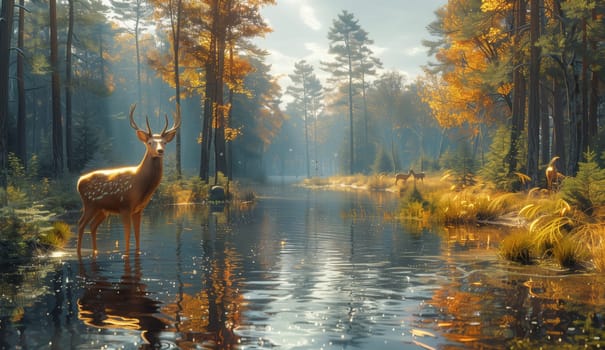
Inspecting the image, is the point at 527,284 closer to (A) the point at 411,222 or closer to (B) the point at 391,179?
(A) the point at 411,222

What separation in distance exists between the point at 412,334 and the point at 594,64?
2064 cm

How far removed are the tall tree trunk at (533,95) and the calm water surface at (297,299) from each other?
32.1ft

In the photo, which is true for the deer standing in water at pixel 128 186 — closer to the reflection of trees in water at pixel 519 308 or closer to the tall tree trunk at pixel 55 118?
the reflection of trees in water at pixel 519 308

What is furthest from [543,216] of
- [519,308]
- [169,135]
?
[169,135]

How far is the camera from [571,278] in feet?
33.4

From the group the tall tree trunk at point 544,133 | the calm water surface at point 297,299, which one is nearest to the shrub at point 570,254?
the calm water surface at point 297,299

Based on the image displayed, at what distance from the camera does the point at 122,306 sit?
7883mm

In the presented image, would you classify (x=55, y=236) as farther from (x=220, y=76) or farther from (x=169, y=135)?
(x=220, y=76)

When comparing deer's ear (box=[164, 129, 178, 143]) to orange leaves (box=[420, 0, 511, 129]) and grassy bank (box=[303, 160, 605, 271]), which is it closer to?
grassy bank (box=[303, 160, 605, 271])

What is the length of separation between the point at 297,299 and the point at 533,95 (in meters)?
17.8

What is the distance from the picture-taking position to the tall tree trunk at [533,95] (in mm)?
23438

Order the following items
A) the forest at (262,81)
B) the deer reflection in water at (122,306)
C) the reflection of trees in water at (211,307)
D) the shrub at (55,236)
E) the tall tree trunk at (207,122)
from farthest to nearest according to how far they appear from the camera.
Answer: the tall tree trunk at (207,122)
the forest at (262,81)
the shrub at (55,236)
the deer reflection in water at (122,306)
the reflection of trees in water at (211,307)

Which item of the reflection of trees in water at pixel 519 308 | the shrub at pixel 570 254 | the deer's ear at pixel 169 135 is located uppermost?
the deer's ear at pixel 169 135

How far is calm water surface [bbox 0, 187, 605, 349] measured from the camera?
6.46 m
